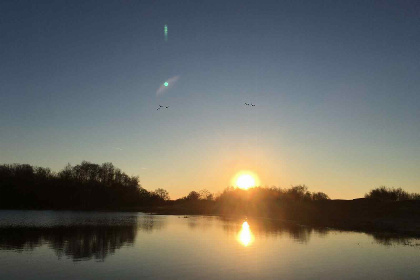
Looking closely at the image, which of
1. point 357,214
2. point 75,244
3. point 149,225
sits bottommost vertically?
point 149,225

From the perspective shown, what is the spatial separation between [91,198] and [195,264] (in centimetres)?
15916

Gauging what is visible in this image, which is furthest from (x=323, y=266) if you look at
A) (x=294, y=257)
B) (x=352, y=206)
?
(x=352, y=206)

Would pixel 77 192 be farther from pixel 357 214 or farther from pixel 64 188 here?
pixel 357 214

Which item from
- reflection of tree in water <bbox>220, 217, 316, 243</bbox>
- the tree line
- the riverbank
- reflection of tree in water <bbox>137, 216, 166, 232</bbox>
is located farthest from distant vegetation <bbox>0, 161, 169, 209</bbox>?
reflection of tree in water <bbox>220, 217, 316, 243</bbox>

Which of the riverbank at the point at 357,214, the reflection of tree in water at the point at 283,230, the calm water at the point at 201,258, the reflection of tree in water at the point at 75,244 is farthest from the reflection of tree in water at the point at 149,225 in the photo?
the riverbank at the point at 357,214

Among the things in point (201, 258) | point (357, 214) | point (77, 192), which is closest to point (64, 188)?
point (77, 192)

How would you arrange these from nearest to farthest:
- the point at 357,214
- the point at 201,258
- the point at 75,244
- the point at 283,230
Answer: the point at 201,258
the point at 75,244
the point at 283,230
the point at 357,214

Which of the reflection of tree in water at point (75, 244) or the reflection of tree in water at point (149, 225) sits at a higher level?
the reflection of tree in water at point (75, 244)

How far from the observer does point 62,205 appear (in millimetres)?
170250

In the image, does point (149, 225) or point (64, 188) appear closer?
point (149, 225)

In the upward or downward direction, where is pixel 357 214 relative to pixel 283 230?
upward

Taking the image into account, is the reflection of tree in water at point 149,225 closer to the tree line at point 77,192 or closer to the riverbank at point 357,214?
the riverbank at point 357,214

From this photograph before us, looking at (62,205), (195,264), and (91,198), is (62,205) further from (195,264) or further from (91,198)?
(195,264)

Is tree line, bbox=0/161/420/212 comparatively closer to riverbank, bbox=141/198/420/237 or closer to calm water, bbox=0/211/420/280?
riverbank, bbox=141/198/420/237
